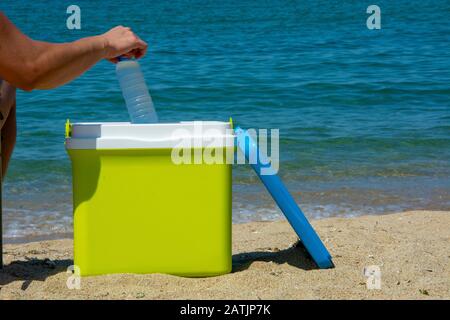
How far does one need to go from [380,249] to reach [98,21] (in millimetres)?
15879

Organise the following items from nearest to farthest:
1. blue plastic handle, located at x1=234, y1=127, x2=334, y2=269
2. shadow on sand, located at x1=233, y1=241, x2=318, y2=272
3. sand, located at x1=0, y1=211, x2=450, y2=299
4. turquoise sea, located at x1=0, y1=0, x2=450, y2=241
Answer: sand, located at x1=0, y1=211, x2=450, y2=299 → blue plastic handle, located at x1=234, y1=127, x2=334, y2=269 → shadow on sand, located at x1=233, y1=241, x2=318, y2=272 → turquoise sea, located at x1=0, y1=0, x2=450, y2=241

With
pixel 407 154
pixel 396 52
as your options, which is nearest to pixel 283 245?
pixel 407 154

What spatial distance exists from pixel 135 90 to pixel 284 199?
2.18ft

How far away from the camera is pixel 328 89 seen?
904 centimetres

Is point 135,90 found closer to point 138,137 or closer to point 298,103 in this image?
point 138,137

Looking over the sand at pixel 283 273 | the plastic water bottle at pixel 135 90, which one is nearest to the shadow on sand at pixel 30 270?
the sand at pixel 283 273

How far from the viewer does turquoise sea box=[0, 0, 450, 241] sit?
189 inches

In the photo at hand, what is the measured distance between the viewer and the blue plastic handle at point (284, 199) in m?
2.71

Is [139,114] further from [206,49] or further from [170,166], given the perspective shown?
[206,49]

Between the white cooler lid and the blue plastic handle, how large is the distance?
0.32 feet

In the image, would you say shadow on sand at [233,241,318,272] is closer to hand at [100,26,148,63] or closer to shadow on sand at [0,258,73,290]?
shadow on sand at [0,258,73,290]

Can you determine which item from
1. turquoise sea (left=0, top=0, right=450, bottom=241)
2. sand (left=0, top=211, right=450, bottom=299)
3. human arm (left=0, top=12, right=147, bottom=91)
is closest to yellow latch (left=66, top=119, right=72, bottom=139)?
human arm (left=0, top=12, right=147, bottom=91)

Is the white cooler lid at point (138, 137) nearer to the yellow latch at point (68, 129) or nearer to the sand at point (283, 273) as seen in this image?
the yellow latch at point (68, 129)

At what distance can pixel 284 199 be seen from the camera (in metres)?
2.75
